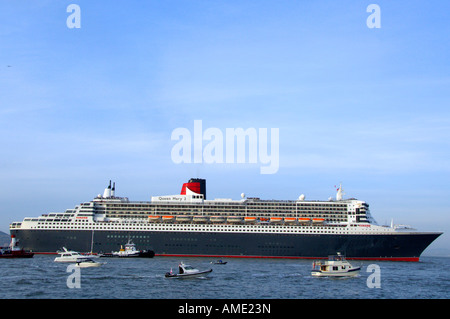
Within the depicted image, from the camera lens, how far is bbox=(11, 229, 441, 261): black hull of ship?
7500 centimetres

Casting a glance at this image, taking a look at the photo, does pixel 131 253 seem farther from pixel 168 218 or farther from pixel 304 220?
pixel 304 220

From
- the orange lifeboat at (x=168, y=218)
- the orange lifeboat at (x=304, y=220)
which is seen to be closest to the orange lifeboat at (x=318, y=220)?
the orange lifeboat at (x=304, y=220)

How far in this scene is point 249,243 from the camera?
76375 millimetres

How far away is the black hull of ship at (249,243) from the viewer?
75.0 metres

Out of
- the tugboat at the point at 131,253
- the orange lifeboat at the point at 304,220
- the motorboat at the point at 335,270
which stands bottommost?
the tugboat at the point at 131,253

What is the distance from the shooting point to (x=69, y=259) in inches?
2436

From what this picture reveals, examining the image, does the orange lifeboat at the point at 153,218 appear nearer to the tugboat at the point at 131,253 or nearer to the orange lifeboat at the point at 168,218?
the orange lifeboat at the point at 168,218

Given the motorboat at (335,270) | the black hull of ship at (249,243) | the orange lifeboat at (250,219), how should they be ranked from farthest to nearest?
1. the orange lifeboat at (250,219)
2. the black hull of ship at (249,243)
3. the motorboat at (335,270)

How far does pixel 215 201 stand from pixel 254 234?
10710 millimetres

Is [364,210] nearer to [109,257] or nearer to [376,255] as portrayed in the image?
[376,255]

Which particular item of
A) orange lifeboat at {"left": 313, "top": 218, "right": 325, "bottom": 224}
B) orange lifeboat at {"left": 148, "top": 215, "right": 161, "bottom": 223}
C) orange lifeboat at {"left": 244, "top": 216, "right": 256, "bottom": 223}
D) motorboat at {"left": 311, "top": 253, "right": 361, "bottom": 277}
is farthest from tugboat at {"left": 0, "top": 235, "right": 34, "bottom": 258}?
motorboat at {"left": 311, "top": 253, "right": 361, "bottom": 277}

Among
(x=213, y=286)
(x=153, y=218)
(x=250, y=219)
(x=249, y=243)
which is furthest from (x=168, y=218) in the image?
(x=213, y=286)

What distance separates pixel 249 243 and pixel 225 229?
480 centimetres
